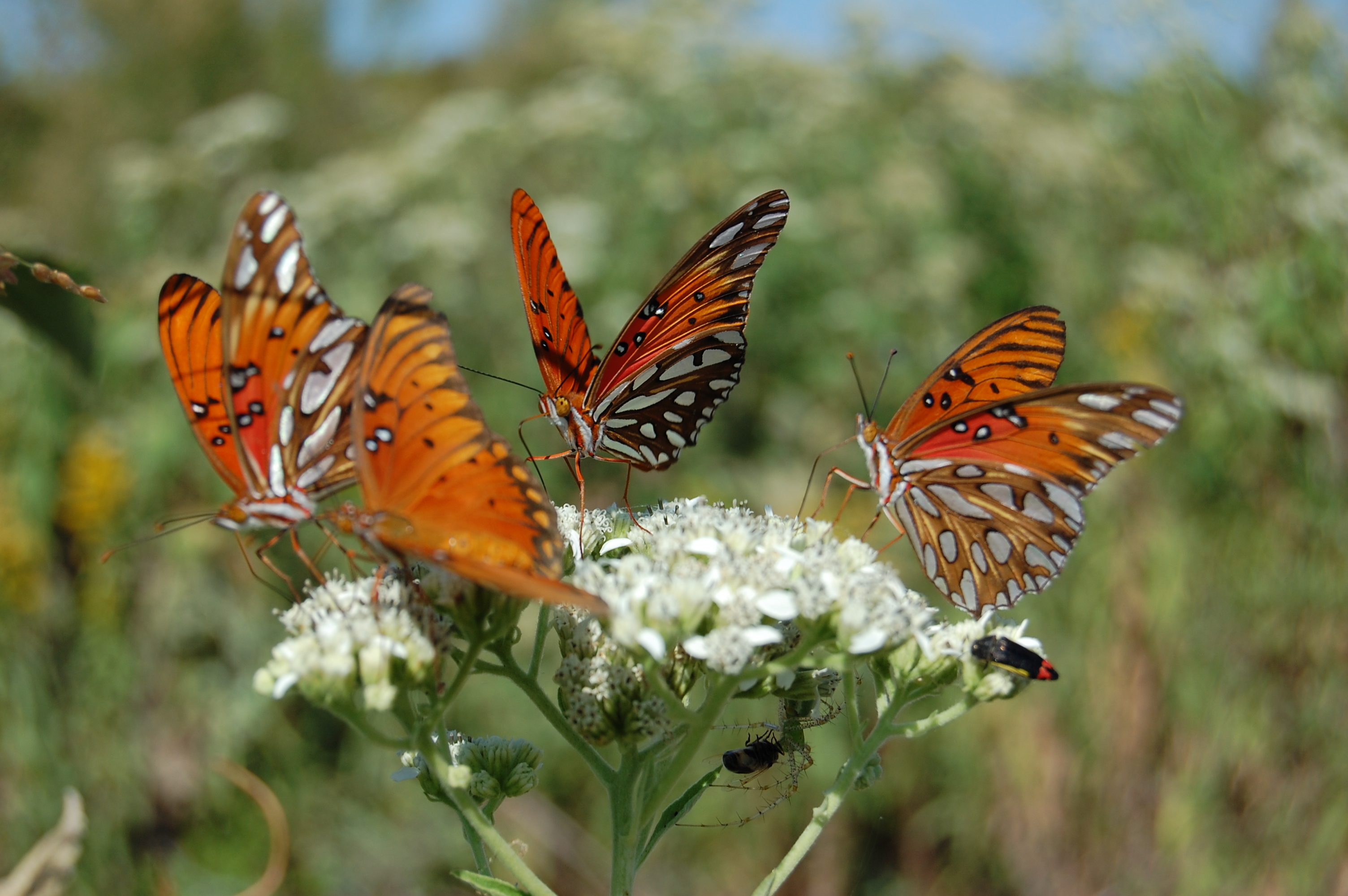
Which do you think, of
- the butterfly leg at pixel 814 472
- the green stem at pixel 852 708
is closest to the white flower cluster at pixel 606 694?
the green stem at pixel 852 708

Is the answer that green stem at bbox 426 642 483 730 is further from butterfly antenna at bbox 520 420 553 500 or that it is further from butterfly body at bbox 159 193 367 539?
butterfly body at bbox 159 193 367 539

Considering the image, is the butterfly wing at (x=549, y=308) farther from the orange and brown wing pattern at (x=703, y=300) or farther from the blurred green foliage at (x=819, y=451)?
the blurred green foliage at (x=819, y=451)

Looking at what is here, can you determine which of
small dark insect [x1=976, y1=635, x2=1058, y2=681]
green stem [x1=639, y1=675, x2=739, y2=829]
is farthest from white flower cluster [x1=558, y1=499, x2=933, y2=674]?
small dark insect [x1=976, y1=635, x2=1058, y2=681]

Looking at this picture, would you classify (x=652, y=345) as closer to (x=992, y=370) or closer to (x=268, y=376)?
(x=992, y=370)

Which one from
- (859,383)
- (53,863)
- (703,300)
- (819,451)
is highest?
(819,451)

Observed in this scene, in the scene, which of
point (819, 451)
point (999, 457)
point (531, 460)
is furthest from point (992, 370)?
point (819, 451)

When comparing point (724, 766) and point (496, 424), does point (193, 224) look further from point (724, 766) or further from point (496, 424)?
point (724, 766)
